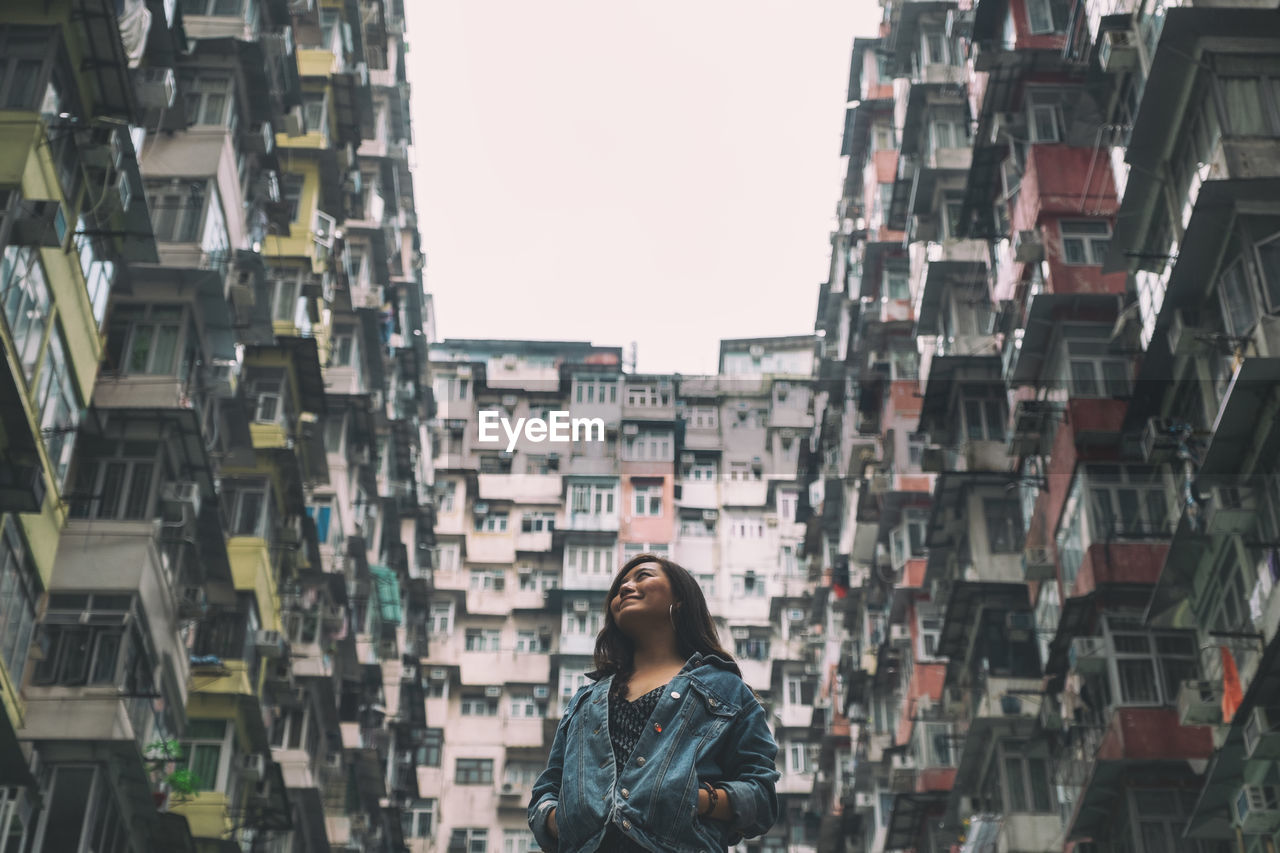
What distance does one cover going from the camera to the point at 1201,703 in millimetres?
23984

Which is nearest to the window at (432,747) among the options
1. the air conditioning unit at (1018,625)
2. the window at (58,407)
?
the air conditioning unit at (1018,625)

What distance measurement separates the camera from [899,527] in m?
42.6

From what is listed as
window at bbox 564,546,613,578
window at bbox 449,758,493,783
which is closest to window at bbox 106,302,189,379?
window at bbox 449,758,493,783

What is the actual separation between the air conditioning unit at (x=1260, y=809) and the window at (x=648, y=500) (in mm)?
47524

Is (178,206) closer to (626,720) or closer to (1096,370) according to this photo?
(1096,370)

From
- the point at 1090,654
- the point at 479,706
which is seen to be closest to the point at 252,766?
the point at 1090,654

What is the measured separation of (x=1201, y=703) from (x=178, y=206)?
19.2 meters

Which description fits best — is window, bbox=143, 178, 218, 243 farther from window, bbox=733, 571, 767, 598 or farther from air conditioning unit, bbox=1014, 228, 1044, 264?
window, bbox=733, 571, 767, 598

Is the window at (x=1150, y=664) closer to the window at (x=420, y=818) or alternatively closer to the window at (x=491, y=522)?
the window at (x=420, y=818)

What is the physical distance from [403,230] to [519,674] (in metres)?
18.5

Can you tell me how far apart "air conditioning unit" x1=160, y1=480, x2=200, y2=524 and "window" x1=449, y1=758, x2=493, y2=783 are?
36.3 metres

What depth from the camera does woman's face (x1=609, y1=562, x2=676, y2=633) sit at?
7734 mm

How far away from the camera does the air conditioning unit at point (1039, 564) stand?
99.9 feet

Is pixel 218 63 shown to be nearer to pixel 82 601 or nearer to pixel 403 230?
pixel 82 601
